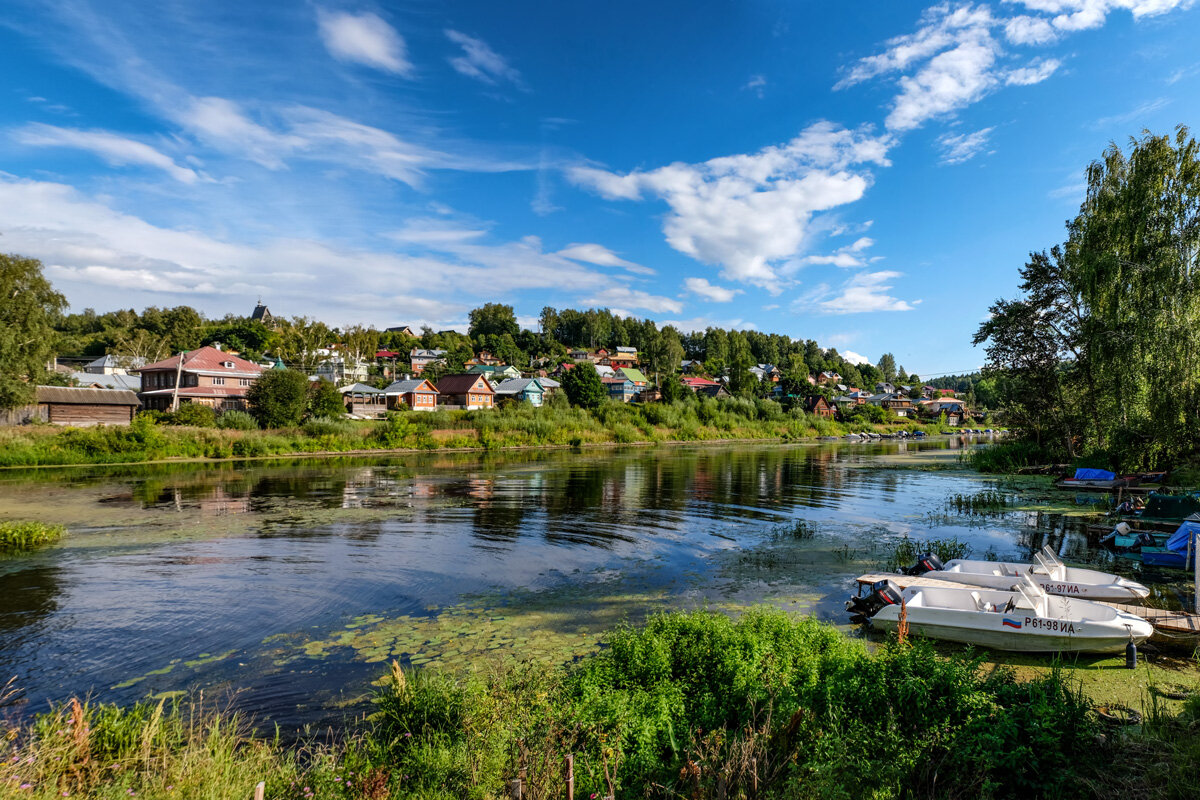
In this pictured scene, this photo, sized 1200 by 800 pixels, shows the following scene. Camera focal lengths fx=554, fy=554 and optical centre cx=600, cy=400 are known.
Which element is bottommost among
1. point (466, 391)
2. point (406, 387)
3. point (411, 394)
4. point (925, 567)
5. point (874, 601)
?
point (874, 601)

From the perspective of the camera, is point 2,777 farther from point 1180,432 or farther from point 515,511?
point 1180,432

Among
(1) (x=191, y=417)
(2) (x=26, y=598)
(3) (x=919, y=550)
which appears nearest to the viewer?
(2) (x=26, y=598)

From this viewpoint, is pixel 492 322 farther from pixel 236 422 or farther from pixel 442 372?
pixel 236 422

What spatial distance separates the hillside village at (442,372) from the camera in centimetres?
6400

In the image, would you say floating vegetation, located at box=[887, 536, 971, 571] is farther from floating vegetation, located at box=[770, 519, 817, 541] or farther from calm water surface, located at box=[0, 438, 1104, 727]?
floating vegetation, located at box=[770, 519, 817, 541]

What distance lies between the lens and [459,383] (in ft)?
293

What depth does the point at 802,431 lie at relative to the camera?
3647 inches

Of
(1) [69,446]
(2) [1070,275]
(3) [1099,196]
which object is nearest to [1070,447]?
(2) [1070,275]

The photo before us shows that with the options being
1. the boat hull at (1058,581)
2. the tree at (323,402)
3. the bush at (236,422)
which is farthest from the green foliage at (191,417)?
the boat hull at (1058,581)

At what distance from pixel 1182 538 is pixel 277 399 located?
6282cm

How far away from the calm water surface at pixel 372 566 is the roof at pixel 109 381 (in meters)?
45.1

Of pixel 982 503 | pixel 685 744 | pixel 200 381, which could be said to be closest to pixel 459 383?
pixel 200 381

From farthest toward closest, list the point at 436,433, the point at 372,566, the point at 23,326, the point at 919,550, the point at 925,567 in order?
1. the point at 436,433
2. the point at 23,326
3. the point at 919,550
4. the point at 372,566
5. the point at 925,567

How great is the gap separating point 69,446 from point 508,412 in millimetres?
39189
